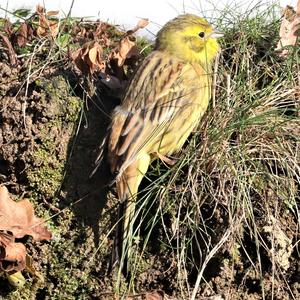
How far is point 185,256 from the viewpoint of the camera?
4715mm

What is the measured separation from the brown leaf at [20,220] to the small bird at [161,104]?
17.7 inches

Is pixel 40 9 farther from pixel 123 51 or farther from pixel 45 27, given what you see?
pixel 123 51

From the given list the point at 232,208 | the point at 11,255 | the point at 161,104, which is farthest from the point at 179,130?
the point at 11,255

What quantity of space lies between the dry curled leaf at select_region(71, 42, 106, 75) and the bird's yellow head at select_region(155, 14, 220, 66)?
59cm

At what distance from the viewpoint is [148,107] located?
17.1ft

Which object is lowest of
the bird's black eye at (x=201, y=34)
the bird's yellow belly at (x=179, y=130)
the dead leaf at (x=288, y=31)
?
the bird's yellow belly at (x=179, y=130)

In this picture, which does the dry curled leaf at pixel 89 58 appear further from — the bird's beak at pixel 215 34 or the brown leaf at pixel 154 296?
the brown leaf at pixel 154 296

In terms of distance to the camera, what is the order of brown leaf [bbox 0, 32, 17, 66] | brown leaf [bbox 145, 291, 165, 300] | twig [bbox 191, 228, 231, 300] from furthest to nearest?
brown leaf [bbox 0, 32, 17, 66] < brown leaf [bbox 145, 291, 165, 300] < twig [bbox 191, 228, 231, 300]

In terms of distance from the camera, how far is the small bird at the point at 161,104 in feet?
16.0

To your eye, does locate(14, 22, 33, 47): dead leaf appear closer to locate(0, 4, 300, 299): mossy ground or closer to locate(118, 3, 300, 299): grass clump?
locate(0, 4, 300, 299): mossy ground

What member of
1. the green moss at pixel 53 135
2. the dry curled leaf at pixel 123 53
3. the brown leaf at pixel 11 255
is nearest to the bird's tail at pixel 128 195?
the green moss at pixel 53 135

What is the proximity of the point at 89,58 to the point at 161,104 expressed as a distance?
0.51 meters

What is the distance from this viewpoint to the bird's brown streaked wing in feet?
16.2

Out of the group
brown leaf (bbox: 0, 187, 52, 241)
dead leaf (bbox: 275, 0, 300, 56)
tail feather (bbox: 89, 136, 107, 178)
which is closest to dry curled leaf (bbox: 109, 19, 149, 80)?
tail feather (bbox: 89, 136, 107, 178)
